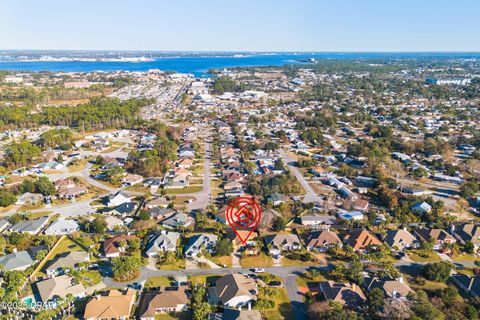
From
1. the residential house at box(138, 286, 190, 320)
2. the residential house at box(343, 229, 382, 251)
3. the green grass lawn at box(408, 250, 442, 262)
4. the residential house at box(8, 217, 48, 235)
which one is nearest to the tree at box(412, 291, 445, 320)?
the green grass lawn at box(408, 250, 442, 262)

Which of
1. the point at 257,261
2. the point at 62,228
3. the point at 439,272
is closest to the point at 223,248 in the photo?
the point at 257,261

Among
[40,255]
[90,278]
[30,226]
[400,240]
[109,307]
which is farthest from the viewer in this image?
[30,226]

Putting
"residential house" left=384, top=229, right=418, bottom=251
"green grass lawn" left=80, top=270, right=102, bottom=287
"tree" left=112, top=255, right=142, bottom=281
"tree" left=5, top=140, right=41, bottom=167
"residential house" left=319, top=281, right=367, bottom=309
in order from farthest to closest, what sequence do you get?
"tree" left=5, top=140, right=41, bottom=167 → "residential house" left=384, top=229, right=418, bottom=251 → "tree" left=112, top=255, right=142, bottom=281 → "green grass lawn" left=80, top=270, right=102, bottom=287 → "residential house" left=319, top=281, right=367, bottom=309

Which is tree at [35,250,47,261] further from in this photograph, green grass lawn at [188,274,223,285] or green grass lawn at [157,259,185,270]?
green grass lawn at [188,274,223,285]

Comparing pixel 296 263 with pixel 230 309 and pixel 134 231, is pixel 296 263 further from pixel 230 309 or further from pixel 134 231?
pixel 134 231

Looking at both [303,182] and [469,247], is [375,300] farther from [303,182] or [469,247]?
[303,182]

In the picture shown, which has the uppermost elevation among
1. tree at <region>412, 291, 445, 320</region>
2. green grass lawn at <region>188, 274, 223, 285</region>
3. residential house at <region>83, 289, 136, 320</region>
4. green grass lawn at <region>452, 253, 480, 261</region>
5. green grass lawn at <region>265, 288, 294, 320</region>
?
tree at <region>412, 291, 445, 320</region>
